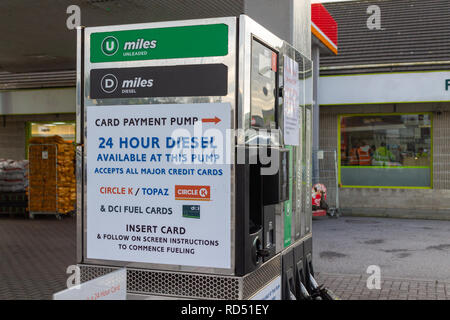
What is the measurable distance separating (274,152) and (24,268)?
6156 millimetres

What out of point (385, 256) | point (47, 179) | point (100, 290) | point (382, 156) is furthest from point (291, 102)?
point (382, 156)

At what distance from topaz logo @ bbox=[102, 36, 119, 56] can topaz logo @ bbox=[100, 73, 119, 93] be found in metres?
0.15

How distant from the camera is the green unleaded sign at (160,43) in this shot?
3295 mm

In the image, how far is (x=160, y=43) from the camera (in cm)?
342

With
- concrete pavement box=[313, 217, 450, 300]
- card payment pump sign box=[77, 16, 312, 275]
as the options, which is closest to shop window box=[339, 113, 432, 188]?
concrete pavement box=[313, 217, 450, 300]

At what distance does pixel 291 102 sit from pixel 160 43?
1354 millimetres

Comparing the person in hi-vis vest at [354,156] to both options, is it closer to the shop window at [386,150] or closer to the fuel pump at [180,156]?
the shop window at [386,150]

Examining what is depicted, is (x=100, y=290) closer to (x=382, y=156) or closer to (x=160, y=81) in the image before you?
(x=160, y=81)

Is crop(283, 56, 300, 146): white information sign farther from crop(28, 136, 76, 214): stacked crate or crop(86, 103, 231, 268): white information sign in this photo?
crop(28, 136, 76, 214): stacked crate
